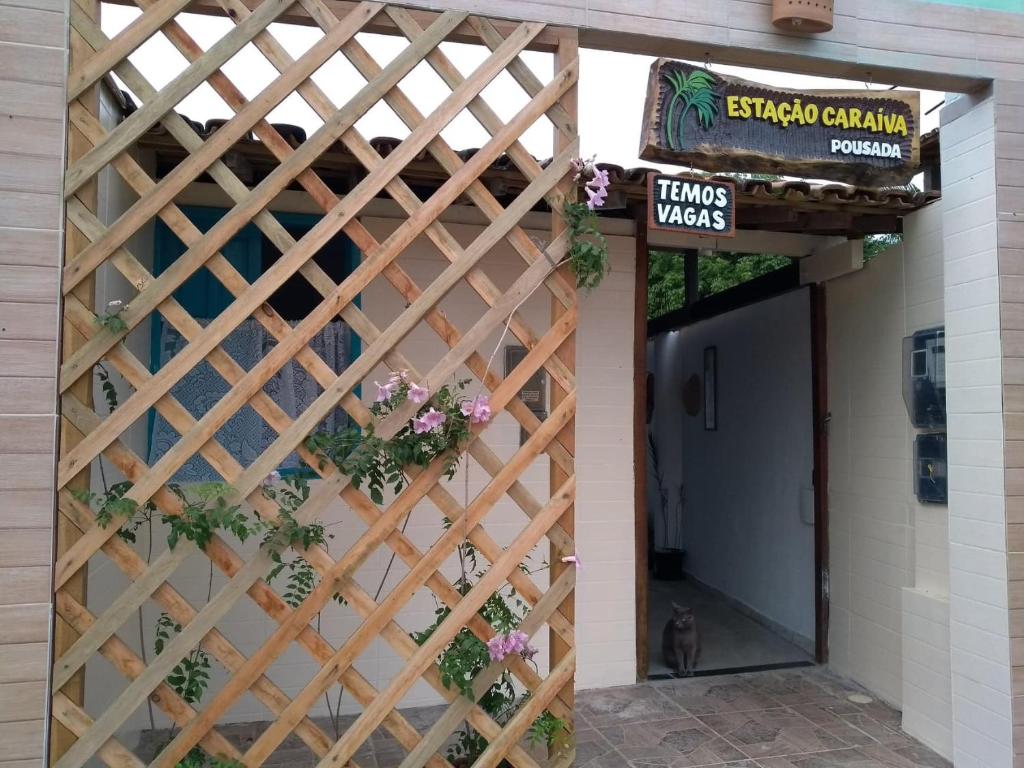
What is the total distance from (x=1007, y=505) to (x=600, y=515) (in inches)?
74.8

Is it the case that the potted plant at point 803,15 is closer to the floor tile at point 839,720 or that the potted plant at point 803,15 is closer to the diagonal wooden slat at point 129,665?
the diagonal wooden slat at point 129,665

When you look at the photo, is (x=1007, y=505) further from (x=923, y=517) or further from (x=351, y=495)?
(x=351, y=495)

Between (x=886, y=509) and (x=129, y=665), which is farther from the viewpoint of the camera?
(x=886, y=509)

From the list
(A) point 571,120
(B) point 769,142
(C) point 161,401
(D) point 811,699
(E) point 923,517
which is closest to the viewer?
(C) point 161,401

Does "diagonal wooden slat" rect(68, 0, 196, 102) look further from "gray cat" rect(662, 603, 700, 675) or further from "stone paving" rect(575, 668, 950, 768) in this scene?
"gray cat" rect(662, 603, 700, 675)

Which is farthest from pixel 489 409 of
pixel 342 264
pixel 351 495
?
pixel 342 264

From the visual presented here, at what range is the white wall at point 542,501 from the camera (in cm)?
362

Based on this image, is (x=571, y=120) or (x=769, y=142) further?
(x=769, y=142)

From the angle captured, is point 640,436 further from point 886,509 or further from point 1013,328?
point 1013,328

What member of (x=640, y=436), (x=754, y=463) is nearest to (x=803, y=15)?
(x=640, y=436)

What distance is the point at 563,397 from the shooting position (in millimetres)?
2377

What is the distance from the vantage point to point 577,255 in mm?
2344

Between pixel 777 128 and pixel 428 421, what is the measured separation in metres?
1.62

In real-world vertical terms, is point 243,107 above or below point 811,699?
above
